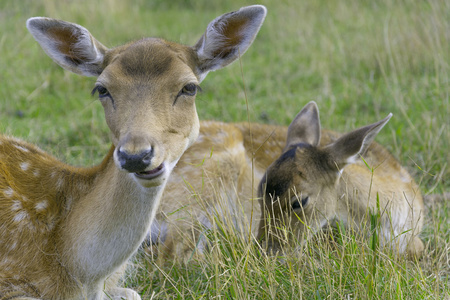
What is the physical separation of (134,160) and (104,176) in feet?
2.93

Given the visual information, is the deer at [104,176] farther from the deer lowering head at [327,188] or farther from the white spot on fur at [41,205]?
the deer lowering head at [327,188]

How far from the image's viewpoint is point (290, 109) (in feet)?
25.3

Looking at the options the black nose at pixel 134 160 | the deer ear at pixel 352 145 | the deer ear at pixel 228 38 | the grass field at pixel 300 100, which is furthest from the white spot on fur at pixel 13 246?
the deer ear at pixel 352 145

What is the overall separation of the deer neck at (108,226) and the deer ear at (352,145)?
5.22 feet

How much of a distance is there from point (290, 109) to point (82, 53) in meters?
4.13

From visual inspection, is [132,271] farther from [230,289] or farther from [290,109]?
[290,109]

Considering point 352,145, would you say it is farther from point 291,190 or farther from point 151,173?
point 151,173

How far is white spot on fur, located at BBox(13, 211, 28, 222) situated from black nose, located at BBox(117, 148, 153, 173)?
3.66 feet

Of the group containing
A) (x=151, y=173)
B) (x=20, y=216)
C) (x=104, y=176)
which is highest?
(x=151, y=173)

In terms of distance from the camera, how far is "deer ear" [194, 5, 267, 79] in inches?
157

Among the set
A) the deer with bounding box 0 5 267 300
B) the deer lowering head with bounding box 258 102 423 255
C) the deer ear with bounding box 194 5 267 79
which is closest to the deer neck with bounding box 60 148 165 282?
the deer with bounding box 0 5 267 300

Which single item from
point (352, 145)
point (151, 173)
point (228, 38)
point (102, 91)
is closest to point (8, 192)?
point (102, 91)

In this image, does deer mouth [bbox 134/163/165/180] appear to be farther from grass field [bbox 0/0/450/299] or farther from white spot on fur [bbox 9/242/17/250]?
white spot on fur [bbox 9/242/17/250]

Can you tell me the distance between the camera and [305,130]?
5.25m
